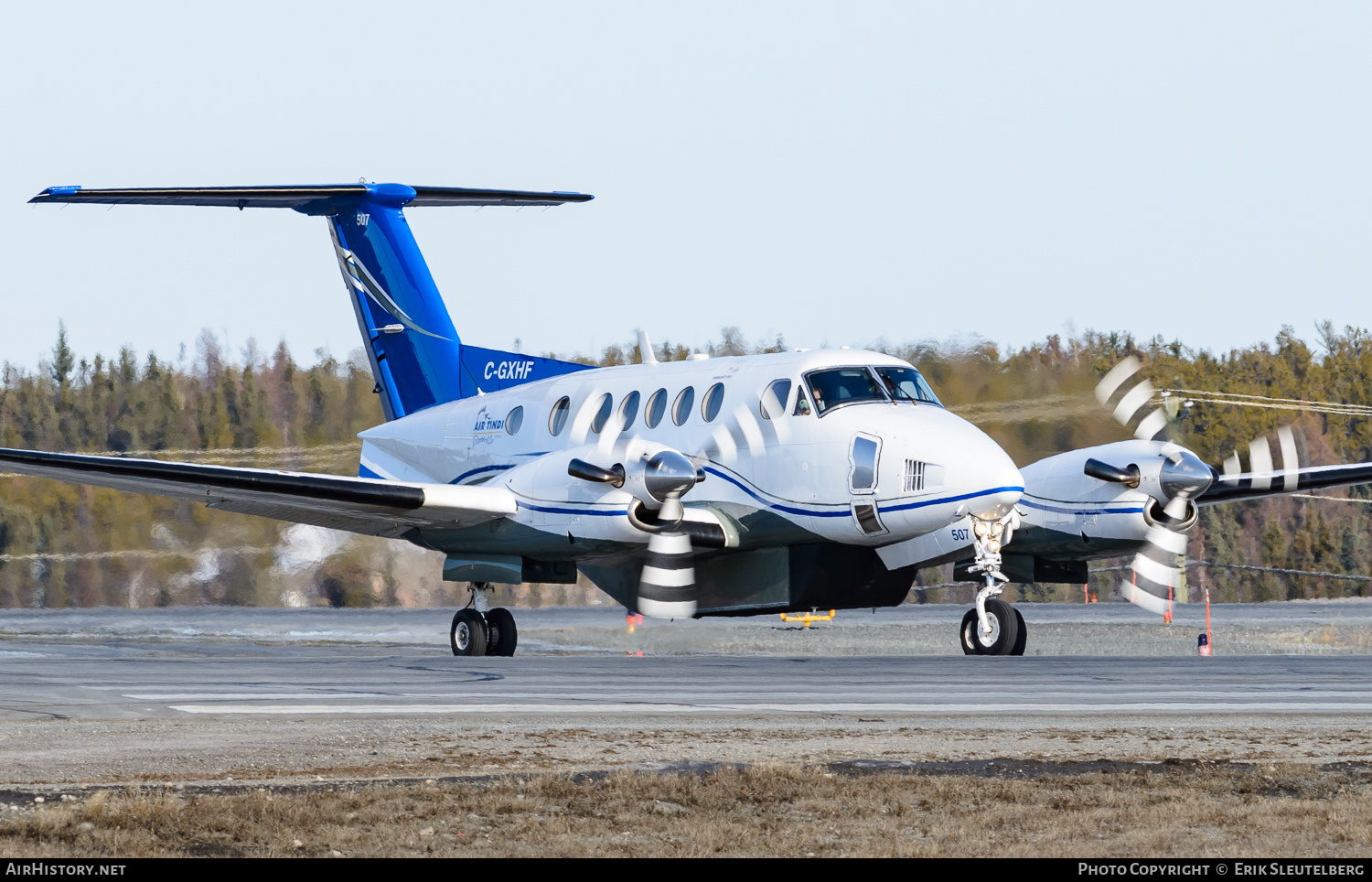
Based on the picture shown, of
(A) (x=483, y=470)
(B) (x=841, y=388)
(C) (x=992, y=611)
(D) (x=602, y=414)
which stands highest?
(B) (x=841, y=388)

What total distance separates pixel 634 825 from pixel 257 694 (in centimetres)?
688

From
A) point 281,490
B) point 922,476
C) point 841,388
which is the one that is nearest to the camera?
point 922,476

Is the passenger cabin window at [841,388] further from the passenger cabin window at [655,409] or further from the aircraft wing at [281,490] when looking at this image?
the aircraft wing at [281,490]

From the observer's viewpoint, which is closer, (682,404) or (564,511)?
(564,511)

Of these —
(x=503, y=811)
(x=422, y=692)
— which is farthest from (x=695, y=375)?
(x=503, y=811)

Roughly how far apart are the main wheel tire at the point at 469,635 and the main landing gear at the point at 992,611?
678cm

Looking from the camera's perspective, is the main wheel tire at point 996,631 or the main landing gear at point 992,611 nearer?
the main landing gear at point 992,611

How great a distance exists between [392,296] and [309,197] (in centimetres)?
211

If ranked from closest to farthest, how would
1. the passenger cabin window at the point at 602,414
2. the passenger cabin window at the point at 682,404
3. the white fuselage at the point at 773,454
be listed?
1. the white fuselage at the point at 773,454
2. the passenger cabin window at the point at 682,404
3. the passenger cabin window at the point at 602,414

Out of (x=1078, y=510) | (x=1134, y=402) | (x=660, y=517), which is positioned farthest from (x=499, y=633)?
(x=1134, y=402)

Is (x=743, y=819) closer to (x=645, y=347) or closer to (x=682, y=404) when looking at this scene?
(x=682, y=404)

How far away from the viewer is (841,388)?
19250mm

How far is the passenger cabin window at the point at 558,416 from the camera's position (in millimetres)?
21797

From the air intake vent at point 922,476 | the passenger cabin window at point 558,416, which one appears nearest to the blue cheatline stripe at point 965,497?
the air intake vent at point 922,476
